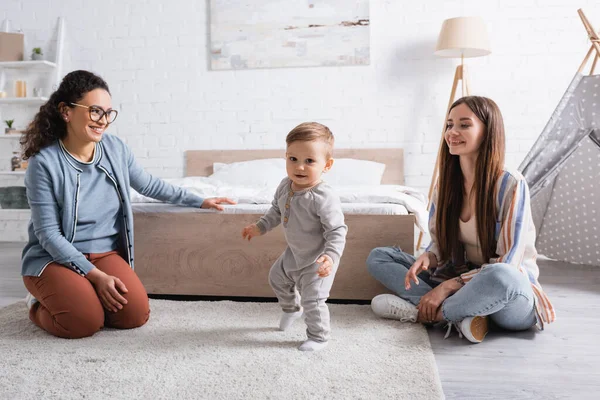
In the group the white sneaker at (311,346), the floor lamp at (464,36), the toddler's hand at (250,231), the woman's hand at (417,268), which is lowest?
the white sneaker at (311,346)

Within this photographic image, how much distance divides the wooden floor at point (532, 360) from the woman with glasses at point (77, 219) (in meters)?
0.61

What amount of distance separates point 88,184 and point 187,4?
238 centimetres

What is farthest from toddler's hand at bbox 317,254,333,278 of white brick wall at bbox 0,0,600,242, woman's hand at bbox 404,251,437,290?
white brick wall at bbox 0,0,600,242

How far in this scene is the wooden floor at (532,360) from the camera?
134 cm

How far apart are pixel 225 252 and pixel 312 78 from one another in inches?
75.9

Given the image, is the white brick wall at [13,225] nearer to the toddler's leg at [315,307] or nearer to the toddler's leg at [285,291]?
the toddler's leg at [285,291]

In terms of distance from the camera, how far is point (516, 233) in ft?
5.34

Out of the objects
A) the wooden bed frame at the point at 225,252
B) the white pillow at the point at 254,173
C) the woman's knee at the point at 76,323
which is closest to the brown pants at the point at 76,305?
the woman's knee at the point at 76,323

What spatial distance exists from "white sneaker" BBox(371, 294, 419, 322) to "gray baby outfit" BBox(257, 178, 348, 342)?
0.34 metres

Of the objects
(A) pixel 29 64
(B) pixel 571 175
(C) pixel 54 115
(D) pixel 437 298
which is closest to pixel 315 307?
(D) pixel 437 298

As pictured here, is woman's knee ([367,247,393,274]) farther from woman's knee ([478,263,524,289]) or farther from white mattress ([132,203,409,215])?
woman's knee ([478,263,524,289])

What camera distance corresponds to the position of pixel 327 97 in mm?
3725

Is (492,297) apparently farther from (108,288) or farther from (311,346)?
(108,288)

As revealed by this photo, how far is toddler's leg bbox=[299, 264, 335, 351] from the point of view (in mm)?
1592
